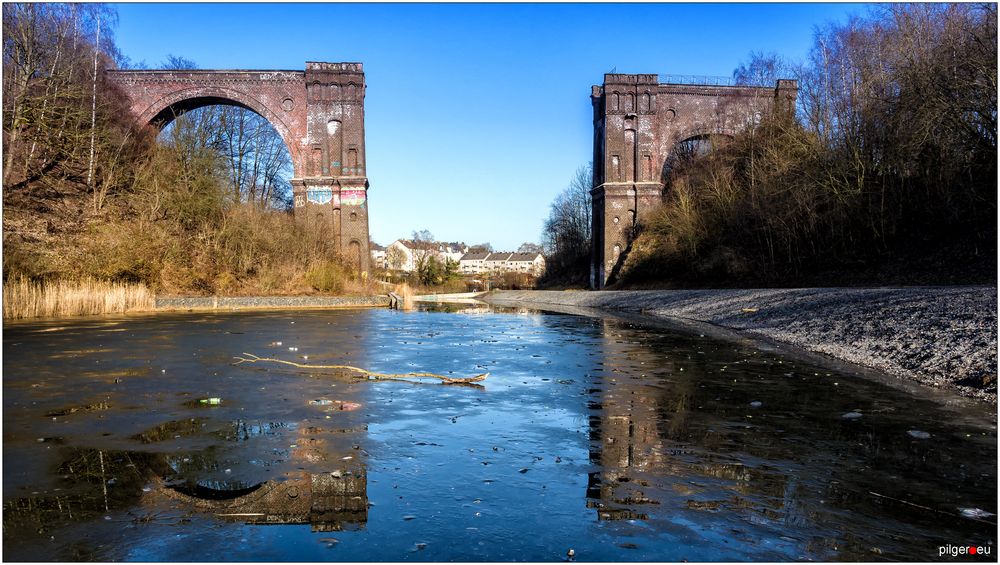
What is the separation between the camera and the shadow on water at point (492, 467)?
Answer: 301 centimetres

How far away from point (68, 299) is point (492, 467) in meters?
18.5

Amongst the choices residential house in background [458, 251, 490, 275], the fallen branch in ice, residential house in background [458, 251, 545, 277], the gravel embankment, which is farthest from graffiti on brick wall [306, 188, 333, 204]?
residential house in background [458, 251, 490, 275]

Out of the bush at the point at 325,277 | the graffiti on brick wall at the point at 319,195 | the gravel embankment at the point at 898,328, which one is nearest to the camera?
the gravel embankment at the point at 898,328

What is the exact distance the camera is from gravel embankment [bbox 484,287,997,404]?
7.29 m

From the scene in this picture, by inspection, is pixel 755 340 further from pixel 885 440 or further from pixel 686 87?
pixel 686 87

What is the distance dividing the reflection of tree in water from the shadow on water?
0.05 feet

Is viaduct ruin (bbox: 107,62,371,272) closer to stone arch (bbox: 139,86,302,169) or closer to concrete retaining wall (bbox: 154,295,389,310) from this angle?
stone arch (bbox: 139,86,302,169)

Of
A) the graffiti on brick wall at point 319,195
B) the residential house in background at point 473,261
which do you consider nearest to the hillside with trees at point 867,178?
the graffiti on brick wall at point 319,195

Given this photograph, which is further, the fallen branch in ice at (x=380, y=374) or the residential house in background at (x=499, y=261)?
A: the residential house in background at (x=499, y=261)

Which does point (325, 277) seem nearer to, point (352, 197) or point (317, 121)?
point (352, 197)

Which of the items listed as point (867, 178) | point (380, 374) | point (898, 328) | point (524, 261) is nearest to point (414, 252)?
point (867, 178)

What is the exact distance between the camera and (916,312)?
33.2 feet

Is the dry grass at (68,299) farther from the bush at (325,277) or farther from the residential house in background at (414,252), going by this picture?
the residential house in background at (414,252)

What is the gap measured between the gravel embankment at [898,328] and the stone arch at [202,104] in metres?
28.7
